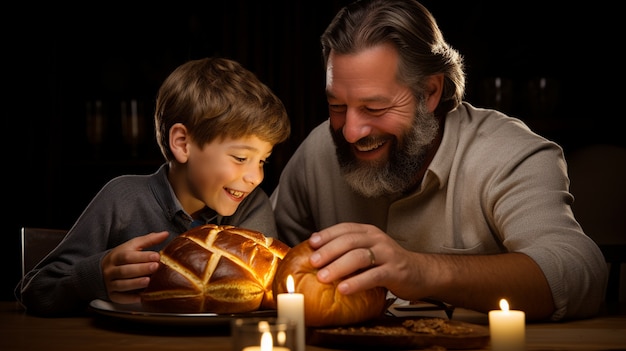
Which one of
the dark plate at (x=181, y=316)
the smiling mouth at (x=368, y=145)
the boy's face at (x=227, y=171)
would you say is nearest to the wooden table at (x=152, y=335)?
the dark plate at (x=181, y=316)

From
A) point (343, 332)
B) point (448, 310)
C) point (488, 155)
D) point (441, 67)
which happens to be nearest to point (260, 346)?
point (343, 332)

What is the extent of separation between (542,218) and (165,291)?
0.92 metres

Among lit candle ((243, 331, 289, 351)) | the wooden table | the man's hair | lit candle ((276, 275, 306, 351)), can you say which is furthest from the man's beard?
lit candle ((243, 331, 289, 351))

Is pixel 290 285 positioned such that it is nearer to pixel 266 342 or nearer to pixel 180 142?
pixel 266 342

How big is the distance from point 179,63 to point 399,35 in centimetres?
210

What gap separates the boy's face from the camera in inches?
84.2

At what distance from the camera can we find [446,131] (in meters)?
2.36

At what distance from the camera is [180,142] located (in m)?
2.25

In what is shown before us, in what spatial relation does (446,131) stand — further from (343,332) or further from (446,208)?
(343,332)

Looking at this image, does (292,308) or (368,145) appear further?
(368,145)

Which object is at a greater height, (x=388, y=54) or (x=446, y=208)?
(x=388, y=54)

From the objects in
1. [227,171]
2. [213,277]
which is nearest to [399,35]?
[227,171]

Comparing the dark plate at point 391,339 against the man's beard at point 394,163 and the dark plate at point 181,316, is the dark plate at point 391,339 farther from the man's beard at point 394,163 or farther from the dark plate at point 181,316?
the man's beard at point 394,163

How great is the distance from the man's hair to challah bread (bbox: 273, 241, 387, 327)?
3.13ft
